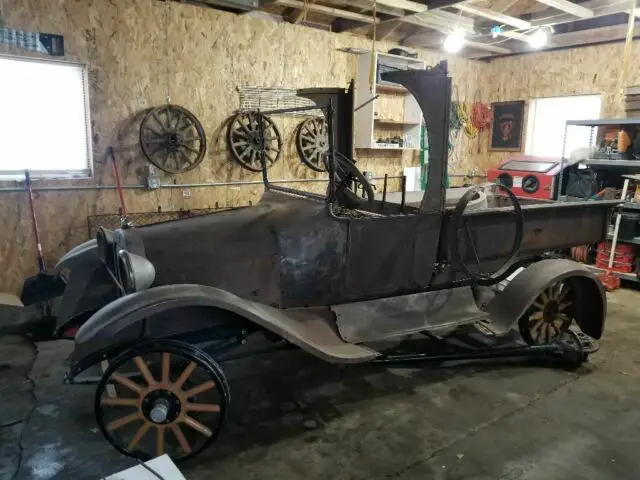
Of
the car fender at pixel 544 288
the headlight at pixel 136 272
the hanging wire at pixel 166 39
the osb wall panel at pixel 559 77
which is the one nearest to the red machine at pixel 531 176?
the osb wall panel at pixel 559 77

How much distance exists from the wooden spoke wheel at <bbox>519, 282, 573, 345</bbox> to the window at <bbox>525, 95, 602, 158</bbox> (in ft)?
13.2

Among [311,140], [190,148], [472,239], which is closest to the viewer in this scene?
[472,239]

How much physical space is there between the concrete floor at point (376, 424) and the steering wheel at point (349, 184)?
117cm

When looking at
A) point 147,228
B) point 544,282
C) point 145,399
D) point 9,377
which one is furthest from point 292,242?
point 9,377

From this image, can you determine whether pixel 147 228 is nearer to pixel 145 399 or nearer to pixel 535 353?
pixel 145 399

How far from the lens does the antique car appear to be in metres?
2.24

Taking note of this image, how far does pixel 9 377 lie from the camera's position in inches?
124

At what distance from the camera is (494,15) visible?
5.30 m

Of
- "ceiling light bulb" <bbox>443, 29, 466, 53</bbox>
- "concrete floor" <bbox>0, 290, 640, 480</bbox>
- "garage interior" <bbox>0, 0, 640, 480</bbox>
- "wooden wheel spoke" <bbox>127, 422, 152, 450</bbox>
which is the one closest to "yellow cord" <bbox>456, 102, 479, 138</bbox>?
"garage interior" <bbox>0, 0, 640, 480</bbox>

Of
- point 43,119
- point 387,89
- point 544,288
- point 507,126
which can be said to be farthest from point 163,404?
point 507,126

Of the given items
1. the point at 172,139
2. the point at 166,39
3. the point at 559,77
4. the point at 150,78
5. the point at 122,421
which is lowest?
the point at 122,421

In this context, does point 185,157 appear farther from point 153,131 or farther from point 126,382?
point 126,382

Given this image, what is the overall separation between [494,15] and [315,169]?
265 cm

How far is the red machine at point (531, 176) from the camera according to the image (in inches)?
242
